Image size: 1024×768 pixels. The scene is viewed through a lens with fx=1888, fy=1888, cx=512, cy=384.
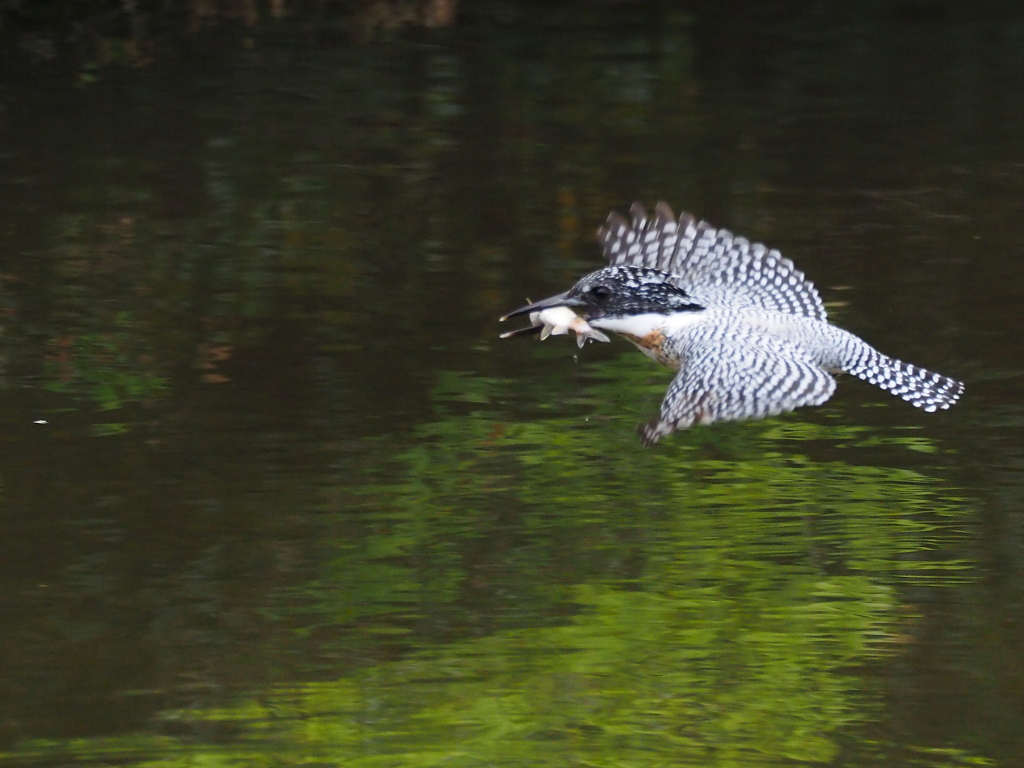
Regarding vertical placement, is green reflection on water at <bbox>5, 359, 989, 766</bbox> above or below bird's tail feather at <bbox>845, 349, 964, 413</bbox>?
below

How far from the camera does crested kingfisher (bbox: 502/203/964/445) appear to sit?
5.29 meters

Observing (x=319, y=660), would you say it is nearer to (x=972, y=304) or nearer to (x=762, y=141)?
(x=972, y=304)

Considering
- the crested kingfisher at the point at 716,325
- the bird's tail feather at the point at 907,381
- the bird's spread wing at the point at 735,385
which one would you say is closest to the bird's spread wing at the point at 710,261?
the crested kingfisher at the point at 716,325

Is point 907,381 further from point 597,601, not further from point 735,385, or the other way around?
point 597,601

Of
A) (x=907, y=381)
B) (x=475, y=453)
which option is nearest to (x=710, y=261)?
(x=907, y=381)

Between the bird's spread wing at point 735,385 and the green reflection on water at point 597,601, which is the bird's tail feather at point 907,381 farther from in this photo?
the green reflection on water at point 597,601

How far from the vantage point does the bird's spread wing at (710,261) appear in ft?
20.4

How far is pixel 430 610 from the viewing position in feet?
17.4

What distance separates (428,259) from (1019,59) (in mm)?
4576

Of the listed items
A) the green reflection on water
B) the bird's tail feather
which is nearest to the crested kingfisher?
the bird's tail feather

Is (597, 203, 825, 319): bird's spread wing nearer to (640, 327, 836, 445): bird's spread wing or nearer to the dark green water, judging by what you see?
the dark green water

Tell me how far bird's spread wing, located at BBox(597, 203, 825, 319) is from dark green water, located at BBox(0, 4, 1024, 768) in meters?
0.54

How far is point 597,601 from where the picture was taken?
5383mm

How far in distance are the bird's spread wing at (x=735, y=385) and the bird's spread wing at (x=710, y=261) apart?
2.10 feet
